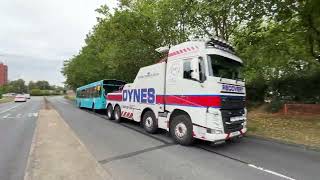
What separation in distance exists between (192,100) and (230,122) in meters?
1.35

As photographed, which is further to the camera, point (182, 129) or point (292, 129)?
point (292, 129)

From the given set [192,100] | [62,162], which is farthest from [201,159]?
[62,162]

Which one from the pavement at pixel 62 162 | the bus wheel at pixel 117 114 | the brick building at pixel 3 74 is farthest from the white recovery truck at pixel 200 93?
the brick building at pixel 3 74

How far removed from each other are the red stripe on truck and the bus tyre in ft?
1.64

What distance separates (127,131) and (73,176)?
7.36 metres

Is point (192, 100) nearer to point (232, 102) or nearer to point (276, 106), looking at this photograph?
point (232, 102)

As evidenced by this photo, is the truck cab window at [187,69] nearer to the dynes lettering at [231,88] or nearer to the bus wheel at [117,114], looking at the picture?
the dynes lettering at [231,88]

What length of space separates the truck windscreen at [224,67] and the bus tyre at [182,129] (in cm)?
179

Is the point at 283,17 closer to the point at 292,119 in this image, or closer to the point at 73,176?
the point at 292,119

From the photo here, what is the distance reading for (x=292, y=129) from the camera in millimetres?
13312

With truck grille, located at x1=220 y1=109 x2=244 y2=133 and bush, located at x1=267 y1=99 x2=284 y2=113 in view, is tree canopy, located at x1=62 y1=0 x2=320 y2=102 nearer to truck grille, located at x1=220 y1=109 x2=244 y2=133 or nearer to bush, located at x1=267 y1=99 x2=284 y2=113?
bush, located at x1=267 y1=99 x2=284 y2=113

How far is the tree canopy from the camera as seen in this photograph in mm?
14008

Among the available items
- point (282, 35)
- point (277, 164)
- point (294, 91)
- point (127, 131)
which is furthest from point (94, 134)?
point (294, 91)

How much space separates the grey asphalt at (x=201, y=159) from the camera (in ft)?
23.1
